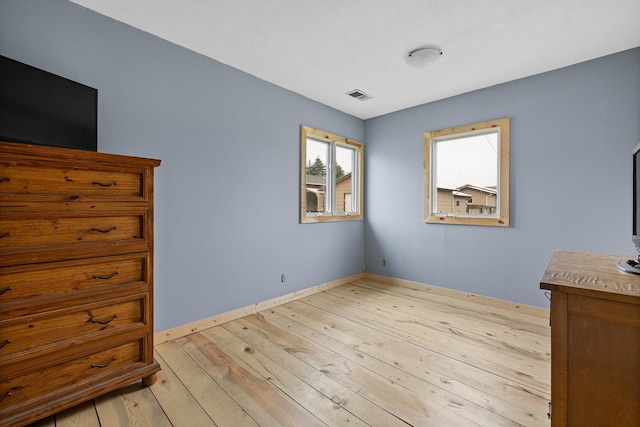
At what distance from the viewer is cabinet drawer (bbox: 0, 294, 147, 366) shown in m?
1.34

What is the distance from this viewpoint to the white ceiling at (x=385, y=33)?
6.46 feet

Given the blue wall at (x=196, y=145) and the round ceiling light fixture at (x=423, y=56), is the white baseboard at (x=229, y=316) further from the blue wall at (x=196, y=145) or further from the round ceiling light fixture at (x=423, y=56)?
the round ceiling light fixture at (x=423, y=56)

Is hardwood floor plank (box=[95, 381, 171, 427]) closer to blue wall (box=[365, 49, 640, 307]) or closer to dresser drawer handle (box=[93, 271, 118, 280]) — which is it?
dresser drawer handle (box=[93, 271, 118, 280])

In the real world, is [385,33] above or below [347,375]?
above

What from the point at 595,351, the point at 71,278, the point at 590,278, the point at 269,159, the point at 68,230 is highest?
the point at 269,159

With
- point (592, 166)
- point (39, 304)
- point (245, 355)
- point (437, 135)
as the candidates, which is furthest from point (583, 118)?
point (39, 304)

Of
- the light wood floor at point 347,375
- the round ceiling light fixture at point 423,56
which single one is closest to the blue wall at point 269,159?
the light wood floor at point 347,375

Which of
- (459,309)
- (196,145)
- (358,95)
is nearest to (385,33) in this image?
(358,95)

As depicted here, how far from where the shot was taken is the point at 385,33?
7.43 ft

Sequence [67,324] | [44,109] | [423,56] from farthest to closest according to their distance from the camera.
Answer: [423,56] → [44,109] → [67,324]

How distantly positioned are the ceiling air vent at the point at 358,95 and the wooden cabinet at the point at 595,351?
297 centimetres

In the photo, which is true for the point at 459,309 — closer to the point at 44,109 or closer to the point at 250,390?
the point at 250,390

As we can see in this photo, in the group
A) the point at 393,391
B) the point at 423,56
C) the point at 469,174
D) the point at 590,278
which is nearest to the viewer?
the point at 590,278

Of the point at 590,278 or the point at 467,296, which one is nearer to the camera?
the point at 590,278
